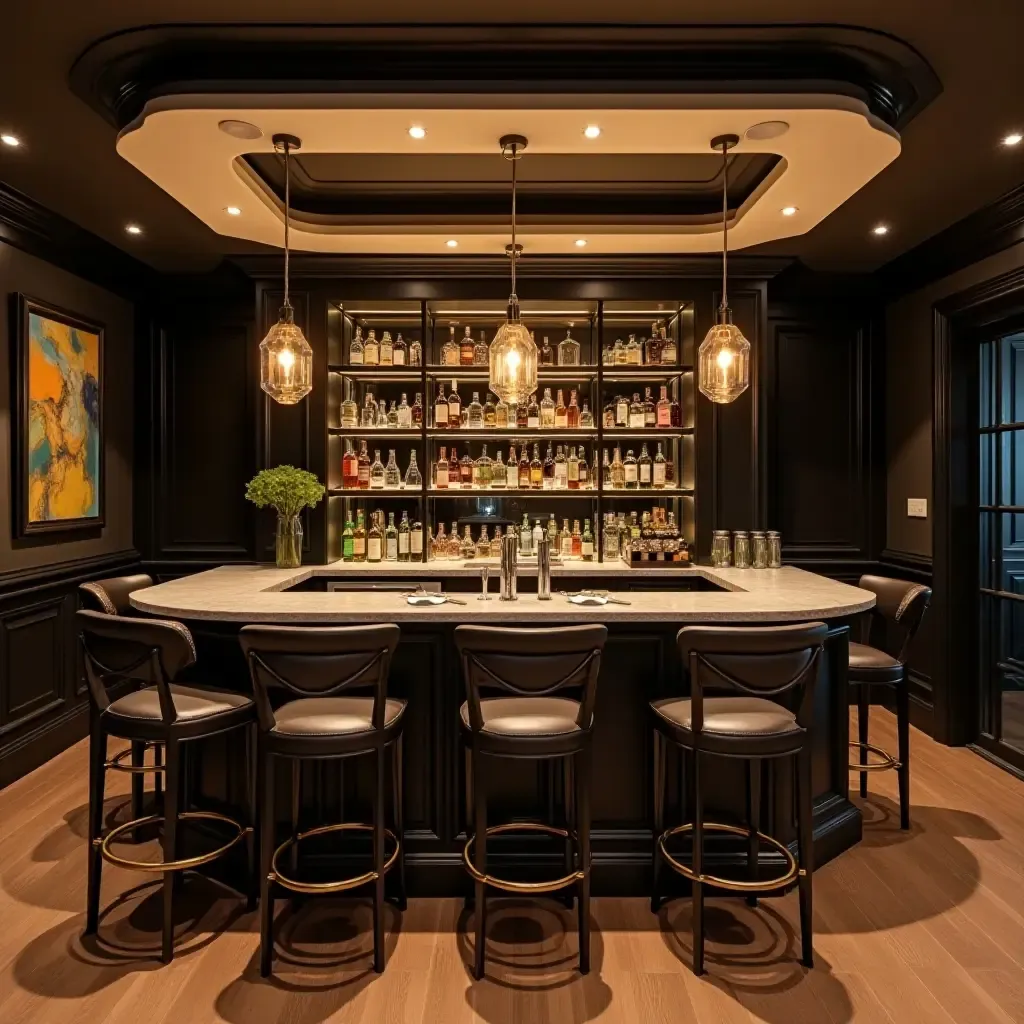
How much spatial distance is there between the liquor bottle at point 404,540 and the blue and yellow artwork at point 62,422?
71.2 inches

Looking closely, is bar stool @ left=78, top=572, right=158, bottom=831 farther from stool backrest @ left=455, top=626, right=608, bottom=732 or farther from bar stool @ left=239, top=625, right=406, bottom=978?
stool backrest @ left=455, top=626, right=608, bottom=732

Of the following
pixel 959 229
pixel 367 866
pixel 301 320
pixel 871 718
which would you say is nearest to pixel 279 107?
pixel 301 320

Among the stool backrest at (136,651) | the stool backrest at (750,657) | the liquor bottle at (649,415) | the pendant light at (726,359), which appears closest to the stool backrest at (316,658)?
the stool backrest at (136,651)

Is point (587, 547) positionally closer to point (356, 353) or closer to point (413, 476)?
point (413, 476)

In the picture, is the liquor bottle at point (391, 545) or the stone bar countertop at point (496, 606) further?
the liquor bottle at point (391, 545)

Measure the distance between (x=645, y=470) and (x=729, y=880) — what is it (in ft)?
8.97

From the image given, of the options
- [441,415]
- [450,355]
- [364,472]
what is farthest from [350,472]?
[450,355]

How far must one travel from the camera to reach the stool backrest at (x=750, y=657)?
2262 millimetres

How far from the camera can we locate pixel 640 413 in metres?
4.94

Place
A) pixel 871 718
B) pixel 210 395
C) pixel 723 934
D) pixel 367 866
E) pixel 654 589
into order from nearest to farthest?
pixel 723 934
pixel 367 866
pixel 654 589
pixel 871 718
pixel 210 395

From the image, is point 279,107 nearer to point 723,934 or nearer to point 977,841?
point 723,934

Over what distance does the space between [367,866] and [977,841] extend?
2.42m

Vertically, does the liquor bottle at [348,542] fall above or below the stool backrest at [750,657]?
above

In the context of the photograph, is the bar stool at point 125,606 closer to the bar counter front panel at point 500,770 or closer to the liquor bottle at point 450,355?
the bar counter front panel at point 500,770
